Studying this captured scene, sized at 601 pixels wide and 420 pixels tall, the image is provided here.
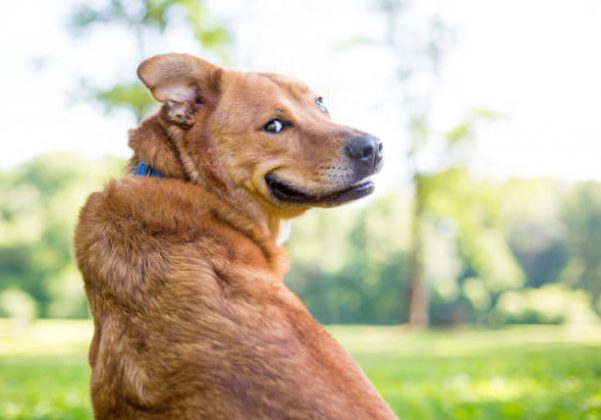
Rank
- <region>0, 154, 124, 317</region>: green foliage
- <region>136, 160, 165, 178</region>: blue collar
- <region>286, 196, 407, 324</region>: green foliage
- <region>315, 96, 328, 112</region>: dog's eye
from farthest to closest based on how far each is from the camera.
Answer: <region>0, 154, 124, 317</region>: green foliage → <region>286, 196, 407, 324</region>: green foliage → <region>315, 96, 328, 112</region>: dog's eye → <region>136, 160, 165, 178</region>: blue collar

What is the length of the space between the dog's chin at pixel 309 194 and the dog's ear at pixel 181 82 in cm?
52

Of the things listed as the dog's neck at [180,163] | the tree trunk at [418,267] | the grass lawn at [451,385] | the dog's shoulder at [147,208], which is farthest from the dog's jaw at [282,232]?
the tree trunk at [418,267]

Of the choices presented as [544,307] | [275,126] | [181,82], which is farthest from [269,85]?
[544,307]

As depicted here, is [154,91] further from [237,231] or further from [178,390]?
[178,390]

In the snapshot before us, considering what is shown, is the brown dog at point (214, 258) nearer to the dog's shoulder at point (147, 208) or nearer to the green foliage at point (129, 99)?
the dog's shoulder at point (147, 208)

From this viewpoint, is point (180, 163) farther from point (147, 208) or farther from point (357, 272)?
point (357, 272)

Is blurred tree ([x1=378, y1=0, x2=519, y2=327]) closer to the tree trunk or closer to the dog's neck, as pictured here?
the tree trunk

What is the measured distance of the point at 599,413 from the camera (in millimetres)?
6570

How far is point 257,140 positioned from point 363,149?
555 mm

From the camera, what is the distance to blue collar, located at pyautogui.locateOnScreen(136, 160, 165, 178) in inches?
124

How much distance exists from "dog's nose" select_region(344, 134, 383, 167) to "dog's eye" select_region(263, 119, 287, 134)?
351 mm

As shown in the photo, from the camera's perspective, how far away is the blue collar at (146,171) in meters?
3.16

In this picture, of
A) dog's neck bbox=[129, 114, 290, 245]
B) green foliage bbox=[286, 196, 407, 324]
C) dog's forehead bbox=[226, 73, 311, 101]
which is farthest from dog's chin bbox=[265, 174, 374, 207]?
green foliage bbox=[286, 196, 407, 324]

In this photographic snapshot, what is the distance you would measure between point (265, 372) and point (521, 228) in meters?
49.3
